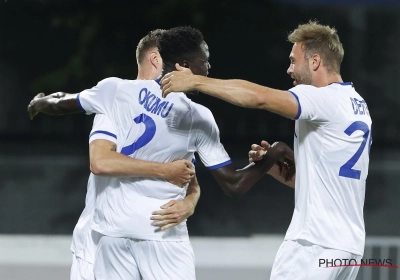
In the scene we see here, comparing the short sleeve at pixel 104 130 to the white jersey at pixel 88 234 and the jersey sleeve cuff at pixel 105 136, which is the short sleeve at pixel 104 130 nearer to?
the jersey sleeve cuff at pixel 105 136

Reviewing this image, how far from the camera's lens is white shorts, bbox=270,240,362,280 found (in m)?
2.66

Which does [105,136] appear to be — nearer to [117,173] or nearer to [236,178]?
[117,173]

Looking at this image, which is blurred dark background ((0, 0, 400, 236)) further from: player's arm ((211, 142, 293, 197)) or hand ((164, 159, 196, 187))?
hand ((164, 159, 196, 187))

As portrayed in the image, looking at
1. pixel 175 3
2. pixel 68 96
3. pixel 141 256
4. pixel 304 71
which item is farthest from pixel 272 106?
pixel 175 3

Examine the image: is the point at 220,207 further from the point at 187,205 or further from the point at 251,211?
the point at 187,205

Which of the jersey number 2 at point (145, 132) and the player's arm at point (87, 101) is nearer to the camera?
the jersey number 2 at point (145, 132)

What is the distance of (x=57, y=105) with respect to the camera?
3096 mm

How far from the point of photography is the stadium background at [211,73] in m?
7.84

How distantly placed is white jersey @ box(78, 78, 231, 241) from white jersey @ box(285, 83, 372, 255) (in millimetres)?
424

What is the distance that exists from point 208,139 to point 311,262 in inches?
24.4

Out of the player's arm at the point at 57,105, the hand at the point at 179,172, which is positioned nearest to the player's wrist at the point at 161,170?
the hand at the point at 179,172

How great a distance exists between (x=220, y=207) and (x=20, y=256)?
2536 mm

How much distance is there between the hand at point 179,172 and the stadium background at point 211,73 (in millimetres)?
4805

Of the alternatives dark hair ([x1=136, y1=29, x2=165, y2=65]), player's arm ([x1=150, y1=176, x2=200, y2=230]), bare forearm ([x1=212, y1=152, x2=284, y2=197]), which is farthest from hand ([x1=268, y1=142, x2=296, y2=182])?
dark hair ([x1=136, y1=29, x2=165, y2=65])
